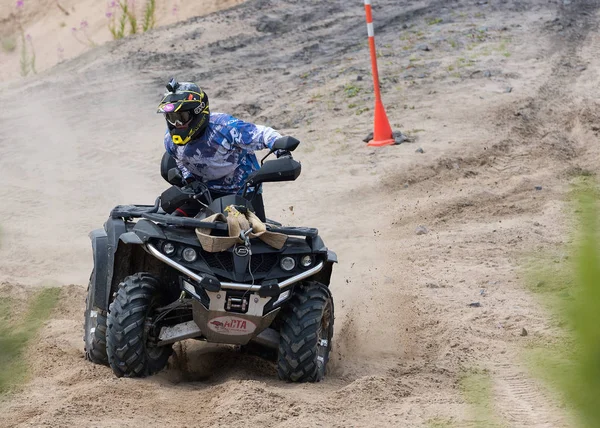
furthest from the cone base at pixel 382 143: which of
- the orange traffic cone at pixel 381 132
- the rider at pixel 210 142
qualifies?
the rider at pixel 210 142

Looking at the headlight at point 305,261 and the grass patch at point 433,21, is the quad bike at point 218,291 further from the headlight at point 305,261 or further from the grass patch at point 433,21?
the grass patch at point 433,21

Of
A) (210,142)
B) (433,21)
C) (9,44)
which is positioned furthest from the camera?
(433,21)

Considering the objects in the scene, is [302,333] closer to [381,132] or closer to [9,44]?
[9,44]

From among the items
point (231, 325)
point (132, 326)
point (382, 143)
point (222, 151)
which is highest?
point (222, 151)

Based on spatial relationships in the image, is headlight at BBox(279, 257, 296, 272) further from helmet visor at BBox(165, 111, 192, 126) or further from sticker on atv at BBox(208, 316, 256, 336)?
helmet visor at BBox(165, 111, 192, 126)

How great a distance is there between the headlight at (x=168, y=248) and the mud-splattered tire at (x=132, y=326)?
249mm

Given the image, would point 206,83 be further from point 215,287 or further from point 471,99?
point 215,287

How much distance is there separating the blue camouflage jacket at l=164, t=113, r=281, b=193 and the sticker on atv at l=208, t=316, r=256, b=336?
117 centimetres

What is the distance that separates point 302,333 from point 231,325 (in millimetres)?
442

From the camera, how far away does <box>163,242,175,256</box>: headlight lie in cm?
646

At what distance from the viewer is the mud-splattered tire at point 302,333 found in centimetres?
647

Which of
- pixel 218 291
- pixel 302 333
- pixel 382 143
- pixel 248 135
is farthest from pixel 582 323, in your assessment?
pixel 382 143

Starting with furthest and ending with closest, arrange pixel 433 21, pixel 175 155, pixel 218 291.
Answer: pixel 433 21 → pixel 175 155 → pixel 218 291

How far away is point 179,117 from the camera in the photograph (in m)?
6.93
